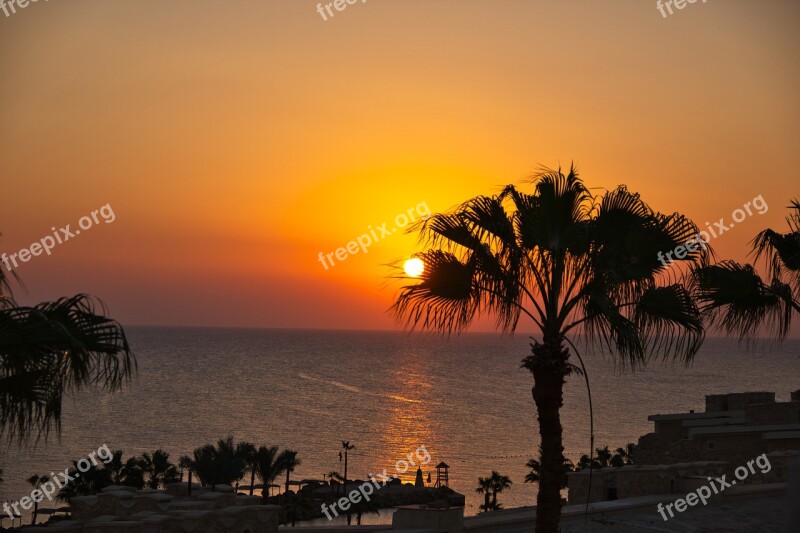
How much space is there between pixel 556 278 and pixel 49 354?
24.3 feet

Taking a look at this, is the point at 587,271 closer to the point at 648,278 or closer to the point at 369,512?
the point at 648,278

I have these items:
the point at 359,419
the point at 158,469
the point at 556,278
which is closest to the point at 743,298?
the point at 556,278

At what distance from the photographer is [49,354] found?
26.3 ft

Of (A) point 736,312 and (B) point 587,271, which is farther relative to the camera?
(A) point 736,312

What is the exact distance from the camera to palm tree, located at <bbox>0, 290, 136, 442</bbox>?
7.67m

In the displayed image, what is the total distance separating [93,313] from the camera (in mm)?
8391

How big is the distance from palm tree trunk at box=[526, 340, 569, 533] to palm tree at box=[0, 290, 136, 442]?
6.48m

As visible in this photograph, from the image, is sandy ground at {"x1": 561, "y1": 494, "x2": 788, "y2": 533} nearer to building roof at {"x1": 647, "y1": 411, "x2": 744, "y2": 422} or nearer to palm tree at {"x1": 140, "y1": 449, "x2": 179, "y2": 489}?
building roof at {"x1": 647, "y1": 411, "x2": 744, "y2": 422}

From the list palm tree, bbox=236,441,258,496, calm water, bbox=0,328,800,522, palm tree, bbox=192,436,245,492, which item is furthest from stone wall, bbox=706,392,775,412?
calm water, bbox=0,328,800,522

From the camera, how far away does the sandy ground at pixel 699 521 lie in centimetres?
1569

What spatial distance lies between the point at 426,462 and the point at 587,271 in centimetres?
9126

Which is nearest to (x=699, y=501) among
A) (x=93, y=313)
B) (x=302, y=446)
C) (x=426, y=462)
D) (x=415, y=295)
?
(x=415, y=295)

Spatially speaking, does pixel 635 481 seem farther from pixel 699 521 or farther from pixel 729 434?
pixel 729 434

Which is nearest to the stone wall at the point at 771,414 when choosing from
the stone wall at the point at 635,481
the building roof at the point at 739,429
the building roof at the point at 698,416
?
the building roof at the point at 739,429
